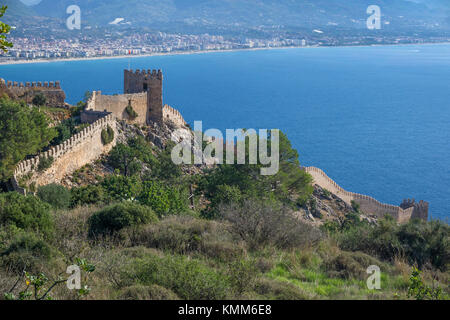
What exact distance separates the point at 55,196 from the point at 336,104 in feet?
240

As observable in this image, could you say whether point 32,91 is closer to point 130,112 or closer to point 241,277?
point 130,112

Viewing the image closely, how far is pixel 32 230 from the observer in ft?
32.2

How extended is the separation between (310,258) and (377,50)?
618 feet

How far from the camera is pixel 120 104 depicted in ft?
92.8

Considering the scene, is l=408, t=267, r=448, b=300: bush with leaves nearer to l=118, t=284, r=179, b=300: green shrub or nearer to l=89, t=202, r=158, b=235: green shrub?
l=118, t=284, r=179, b=300: green shrub

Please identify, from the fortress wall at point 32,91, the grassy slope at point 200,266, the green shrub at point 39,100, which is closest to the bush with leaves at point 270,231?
the grassy slope at point 200,266

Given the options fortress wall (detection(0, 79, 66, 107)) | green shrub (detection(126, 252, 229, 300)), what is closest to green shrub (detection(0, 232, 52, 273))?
green shrub (detection(126, 252, 229, 300))

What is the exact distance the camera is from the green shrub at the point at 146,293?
22.1 feet

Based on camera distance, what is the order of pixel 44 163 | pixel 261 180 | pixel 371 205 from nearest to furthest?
pixel 44 163 → pixel 261 180 → pixel 371 205

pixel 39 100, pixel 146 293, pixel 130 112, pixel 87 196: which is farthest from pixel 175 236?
pixel 130 112

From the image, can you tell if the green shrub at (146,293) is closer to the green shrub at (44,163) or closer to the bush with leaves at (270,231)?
the bush with leaves at (270,231)

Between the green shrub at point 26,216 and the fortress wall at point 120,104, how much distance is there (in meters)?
16.3

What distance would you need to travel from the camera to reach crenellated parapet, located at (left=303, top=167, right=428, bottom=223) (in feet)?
111

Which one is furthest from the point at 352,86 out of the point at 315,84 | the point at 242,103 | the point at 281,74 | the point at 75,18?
the point at 75,18
